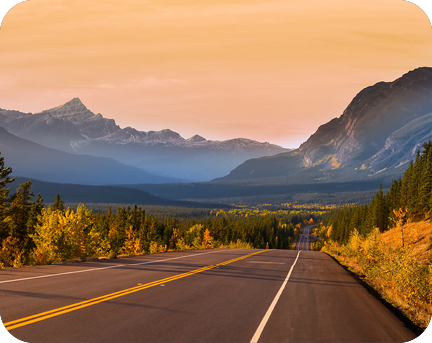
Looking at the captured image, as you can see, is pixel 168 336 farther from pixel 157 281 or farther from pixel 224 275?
pixel 224 275

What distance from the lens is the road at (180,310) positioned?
7543 millimetres

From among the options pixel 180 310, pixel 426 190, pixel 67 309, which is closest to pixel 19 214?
pixel 67 309

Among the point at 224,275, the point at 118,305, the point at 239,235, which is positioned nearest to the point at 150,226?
the point at 239,235

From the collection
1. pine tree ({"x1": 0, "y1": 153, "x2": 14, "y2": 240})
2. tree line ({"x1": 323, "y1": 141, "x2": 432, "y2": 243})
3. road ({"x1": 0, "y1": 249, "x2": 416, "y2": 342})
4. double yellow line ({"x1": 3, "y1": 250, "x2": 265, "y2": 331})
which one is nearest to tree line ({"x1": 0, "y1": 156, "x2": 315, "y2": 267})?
pine tree ({"x1": 0, "y1": 153, "x2": 14, "y2": 240})

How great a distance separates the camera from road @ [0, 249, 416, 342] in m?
7.54

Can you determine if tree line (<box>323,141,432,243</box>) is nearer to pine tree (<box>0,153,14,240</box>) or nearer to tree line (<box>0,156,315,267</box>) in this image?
tree line (<box>0,156,315,267</box>)

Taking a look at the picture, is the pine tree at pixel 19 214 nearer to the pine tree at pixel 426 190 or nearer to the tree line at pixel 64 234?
the tree line at pixel 64 234

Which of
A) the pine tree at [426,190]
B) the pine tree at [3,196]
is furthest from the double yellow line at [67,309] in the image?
the pine tree at [426,190]

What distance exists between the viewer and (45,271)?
14.8m

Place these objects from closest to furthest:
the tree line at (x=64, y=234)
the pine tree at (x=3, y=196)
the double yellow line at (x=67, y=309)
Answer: the double yellow line at (x=67, y=309), the tree line at (x=64, y=234), the pine tree at (x=3, y=196)

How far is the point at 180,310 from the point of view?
373 inches

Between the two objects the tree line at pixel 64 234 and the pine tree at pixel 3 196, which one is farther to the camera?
the pine tree at pixel 3 196

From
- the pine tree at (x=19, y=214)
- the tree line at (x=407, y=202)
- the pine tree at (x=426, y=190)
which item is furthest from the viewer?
the tree line at (x=407, y=202)

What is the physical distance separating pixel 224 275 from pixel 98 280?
20.0ft
